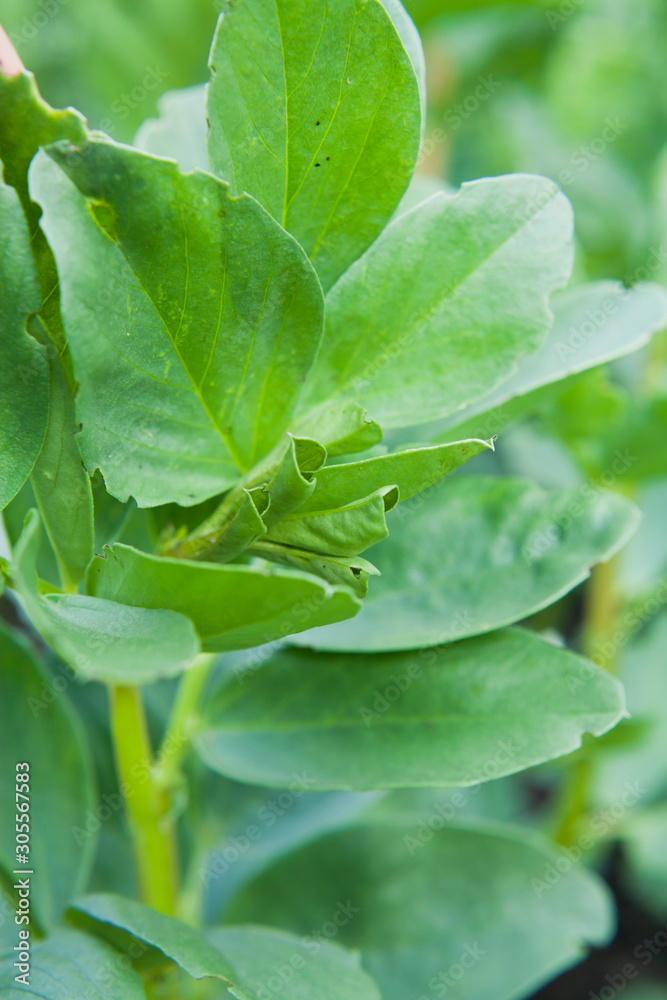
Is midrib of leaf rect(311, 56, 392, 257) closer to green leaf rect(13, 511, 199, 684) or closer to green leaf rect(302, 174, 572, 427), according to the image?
green leaf rect(302, 174, 572, 427)

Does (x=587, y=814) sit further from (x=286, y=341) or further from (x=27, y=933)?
(x=286, y=341)

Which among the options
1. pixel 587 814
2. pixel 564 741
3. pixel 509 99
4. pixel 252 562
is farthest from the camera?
pixel 509 99

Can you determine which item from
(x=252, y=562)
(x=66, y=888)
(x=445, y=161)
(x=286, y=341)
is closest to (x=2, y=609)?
(x=66, y=888)

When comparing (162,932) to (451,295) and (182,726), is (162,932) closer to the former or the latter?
(182,726)

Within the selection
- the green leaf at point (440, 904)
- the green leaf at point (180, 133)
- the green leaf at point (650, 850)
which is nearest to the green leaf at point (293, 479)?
the green leaf at point (180, 133)

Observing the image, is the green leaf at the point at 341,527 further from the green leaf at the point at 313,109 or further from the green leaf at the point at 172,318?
the green leaf at the point at 313,109

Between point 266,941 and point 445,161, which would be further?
point 445,161

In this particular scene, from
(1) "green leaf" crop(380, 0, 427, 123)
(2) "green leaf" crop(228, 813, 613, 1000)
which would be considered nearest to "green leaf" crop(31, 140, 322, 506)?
(1) "green leaf" crop(380, 0, 427, 123)
